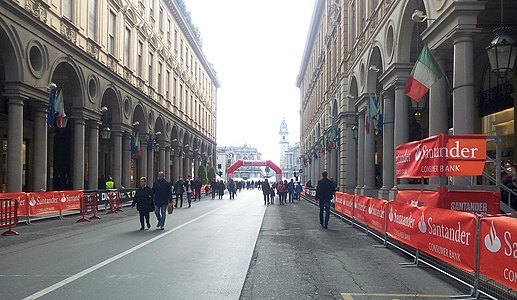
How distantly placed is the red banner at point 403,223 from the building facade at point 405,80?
3.20 ft

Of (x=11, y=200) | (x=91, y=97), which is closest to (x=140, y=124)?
(x=91, y=97)

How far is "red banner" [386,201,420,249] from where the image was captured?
1016cm

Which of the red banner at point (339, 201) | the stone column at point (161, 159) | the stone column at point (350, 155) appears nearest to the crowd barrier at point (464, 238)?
the red banner at point (339, 201)

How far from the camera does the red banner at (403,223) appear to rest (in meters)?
10.2

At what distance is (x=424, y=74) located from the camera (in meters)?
13.2

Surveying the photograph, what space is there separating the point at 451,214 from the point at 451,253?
0.62 m

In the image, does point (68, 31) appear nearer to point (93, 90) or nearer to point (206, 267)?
point (93, 90)

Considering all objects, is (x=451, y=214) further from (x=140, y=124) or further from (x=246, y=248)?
(x=140, y=124)

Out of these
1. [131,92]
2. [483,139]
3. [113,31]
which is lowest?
[483,139]

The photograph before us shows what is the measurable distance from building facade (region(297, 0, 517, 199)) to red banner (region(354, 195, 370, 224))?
203 cm

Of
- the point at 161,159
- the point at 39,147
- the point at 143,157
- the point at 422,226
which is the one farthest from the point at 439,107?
the point at 161,159

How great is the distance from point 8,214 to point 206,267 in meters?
9.15

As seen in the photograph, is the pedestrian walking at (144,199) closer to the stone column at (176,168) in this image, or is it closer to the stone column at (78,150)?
the stone column at (78,150)

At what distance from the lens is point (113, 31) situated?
32.7 m
